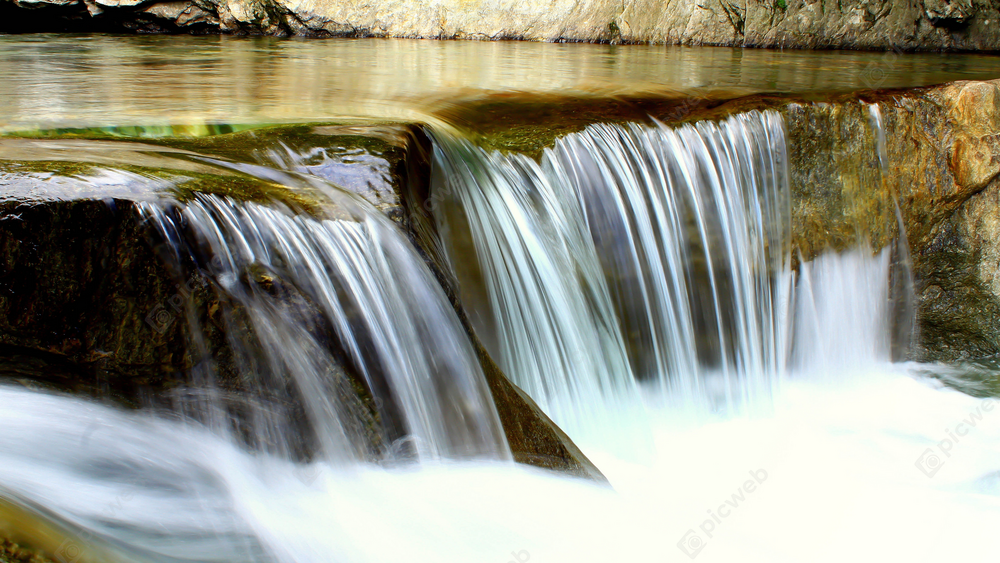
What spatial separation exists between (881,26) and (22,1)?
510 inches

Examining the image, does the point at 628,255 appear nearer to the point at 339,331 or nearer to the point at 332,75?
the point at 339,331

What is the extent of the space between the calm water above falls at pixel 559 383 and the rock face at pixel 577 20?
548 cm

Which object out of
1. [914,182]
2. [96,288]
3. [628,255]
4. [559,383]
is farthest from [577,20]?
[96,288]

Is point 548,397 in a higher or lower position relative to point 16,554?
lower

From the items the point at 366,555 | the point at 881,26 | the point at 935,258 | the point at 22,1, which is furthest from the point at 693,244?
the point at 22,1

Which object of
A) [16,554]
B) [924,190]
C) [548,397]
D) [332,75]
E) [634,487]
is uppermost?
[332,75]

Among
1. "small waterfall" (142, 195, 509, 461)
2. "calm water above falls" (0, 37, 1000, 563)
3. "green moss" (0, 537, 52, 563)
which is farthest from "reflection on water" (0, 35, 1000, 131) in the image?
"green moss" (0, 537, 52, 563)

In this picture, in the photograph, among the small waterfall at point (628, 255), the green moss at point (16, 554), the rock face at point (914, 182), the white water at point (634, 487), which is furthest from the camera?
the rock face at point (914, 182)

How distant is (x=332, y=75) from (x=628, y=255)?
3341mm

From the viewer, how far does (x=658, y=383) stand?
3475mm

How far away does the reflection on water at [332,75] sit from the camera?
12.0 feet

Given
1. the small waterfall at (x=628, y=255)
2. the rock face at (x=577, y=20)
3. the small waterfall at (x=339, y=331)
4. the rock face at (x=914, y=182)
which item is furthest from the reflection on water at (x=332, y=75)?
the rock face at (x=577, y=20)

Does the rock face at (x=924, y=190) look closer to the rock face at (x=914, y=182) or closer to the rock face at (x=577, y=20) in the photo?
the rock face at (x=914, y=182)

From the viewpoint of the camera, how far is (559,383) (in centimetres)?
312
